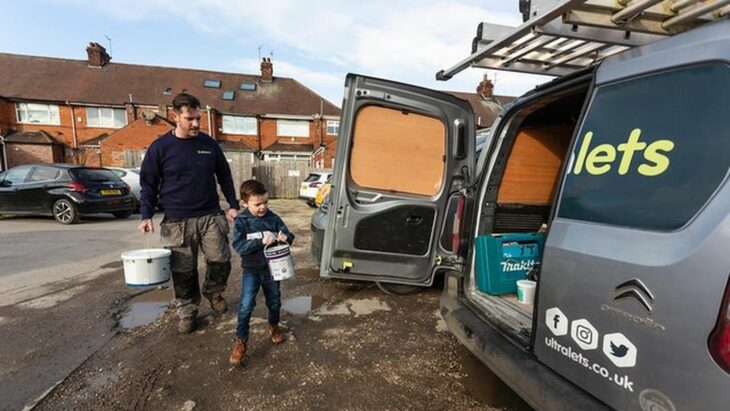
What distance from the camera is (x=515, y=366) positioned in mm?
1775

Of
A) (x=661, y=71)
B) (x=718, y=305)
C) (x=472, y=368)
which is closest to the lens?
(x=718, y=305)

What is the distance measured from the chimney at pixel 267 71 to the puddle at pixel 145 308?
26.0 metres

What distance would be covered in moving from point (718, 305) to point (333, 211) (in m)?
2.44

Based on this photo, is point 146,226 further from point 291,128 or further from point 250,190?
point 291,128

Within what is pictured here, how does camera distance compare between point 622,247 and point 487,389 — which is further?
point 487,389

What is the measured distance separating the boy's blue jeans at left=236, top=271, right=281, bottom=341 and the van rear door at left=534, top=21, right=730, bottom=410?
76.2 inches

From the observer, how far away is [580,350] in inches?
59.4

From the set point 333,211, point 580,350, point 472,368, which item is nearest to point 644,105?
point 580,350

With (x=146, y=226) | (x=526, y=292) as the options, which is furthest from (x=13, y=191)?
(x=526, y=292)

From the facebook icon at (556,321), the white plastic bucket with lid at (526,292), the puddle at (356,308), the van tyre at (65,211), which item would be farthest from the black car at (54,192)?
the facebook icon at (556,321)

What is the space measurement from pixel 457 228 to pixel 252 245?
174 cm

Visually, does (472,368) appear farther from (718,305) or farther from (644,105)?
(644,105)

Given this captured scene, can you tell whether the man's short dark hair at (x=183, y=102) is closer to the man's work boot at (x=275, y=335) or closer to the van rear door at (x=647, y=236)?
the man's work boot at (x=275, y=335)

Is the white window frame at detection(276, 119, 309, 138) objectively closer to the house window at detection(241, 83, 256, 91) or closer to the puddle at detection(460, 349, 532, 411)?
the house window at detection(241, 83, 256, 91)
